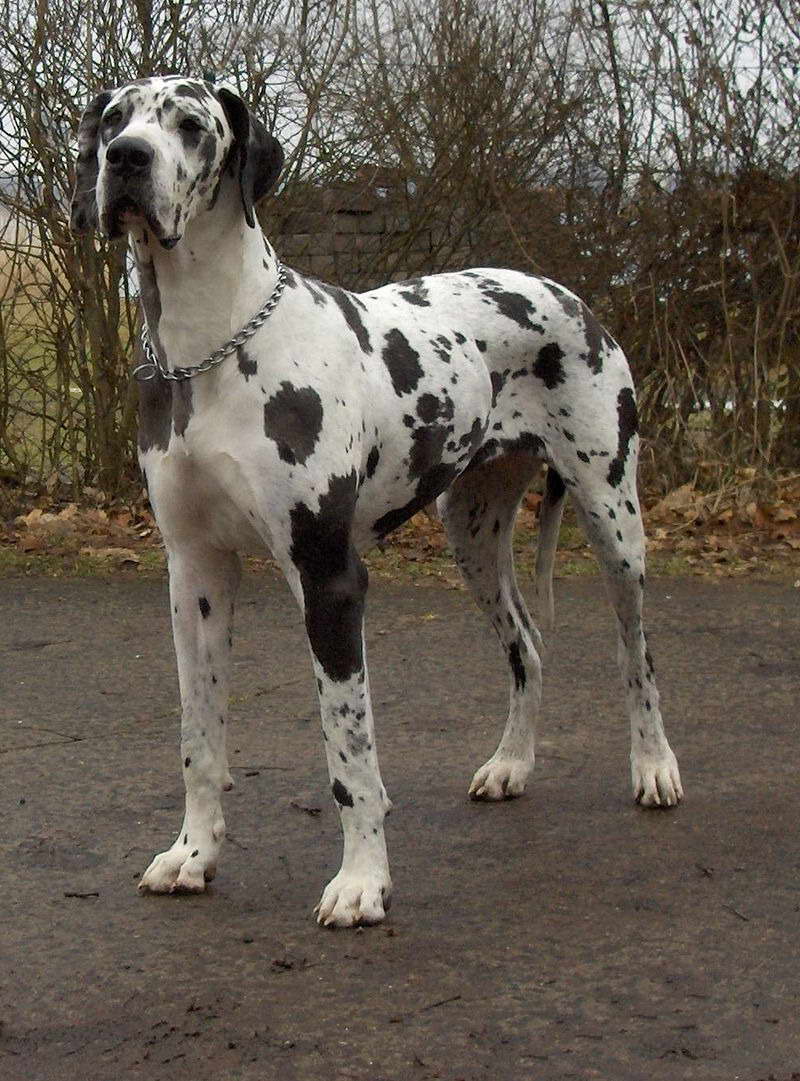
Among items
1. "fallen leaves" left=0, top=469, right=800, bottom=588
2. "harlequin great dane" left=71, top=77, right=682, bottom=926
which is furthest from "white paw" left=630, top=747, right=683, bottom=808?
"fallen leaves" left=0, top=469, right=800, bottom=588

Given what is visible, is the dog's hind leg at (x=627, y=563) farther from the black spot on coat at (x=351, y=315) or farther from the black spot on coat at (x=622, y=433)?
the black spot on coat at (x=351, y=315)

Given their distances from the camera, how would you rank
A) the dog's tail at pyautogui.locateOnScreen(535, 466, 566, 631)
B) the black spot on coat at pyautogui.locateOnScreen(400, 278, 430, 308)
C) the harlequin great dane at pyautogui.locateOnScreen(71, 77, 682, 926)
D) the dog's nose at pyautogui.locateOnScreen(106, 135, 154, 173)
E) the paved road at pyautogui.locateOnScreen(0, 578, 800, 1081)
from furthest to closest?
the dog's tail at pyautogui.locateOnScreen(535, 466, 566, 631) → the black spot on coat at pyautogui.locateOnScreen(400, 278, 430, 308) → the harlequin great dane at pyautogui.locateOnScreen(71, 77, 682, 926) → the dog's nose at pyautogui.locateOnScreen(106, 135, 154, 173) → the paved road at pyautogui.locateOnScreen(0, 578, 800, 1081)

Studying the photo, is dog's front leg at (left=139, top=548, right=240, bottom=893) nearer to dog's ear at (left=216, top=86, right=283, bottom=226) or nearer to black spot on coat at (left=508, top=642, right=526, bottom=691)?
dog's ear at (left=216, top=86, right=283, bottom=226)

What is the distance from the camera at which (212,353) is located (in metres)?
4.20

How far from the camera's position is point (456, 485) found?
562 cm

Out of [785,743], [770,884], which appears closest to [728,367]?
[785,743]

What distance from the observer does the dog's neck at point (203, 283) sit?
4.20 metres

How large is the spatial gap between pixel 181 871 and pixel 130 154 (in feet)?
6.19

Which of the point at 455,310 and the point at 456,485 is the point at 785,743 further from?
the point at 455,310

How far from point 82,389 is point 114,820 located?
5.41m

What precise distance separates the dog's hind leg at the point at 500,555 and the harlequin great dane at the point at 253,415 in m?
0.58

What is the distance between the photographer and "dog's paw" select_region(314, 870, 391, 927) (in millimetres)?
4160

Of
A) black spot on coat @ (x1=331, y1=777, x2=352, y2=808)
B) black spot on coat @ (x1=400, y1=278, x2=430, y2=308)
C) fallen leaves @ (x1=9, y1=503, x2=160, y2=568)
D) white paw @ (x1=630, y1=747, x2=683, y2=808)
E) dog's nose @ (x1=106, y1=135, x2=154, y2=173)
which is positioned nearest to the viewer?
dog's nose @ (x1=106, y1=135, x2=154, y2=173)

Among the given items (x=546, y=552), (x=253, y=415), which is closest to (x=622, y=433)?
(x=546, y=552)
